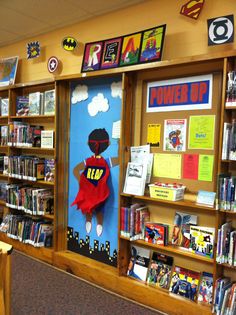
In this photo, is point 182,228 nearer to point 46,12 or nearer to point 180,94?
point 180,94

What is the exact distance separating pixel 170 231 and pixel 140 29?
1.95 metres

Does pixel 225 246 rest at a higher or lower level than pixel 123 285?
higher

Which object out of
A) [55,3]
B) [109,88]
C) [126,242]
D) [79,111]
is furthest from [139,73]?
[126,242]

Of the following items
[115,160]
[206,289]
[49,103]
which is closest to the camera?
[206,289]

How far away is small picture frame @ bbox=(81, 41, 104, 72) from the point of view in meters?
2.98

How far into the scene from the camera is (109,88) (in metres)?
3.02

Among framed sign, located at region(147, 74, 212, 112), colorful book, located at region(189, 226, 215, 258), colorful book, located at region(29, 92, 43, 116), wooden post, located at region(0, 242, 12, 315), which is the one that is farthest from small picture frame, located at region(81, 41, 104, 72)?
wooden post, located at region(0, 242, 12, 315)

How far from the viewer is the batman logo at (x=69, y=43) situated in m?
3.24

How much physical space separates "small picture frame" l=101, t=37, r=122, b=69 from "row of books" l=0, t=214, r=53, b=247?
1995 mm

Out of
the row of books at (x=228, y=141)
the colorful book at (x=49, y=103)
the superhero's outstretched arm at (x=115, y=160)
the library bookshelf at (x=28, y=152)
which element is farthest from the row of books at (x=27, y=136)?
the row of books at (x=228, y=141)

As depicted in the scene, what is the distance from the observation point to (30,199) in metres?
3.56

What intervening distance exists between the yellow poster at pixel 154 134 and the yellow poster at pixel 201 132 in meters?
0.32

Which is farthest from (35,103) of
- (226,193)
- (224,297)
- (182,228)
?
(224,297)

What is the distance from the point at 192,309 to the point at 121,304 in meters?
0.63
